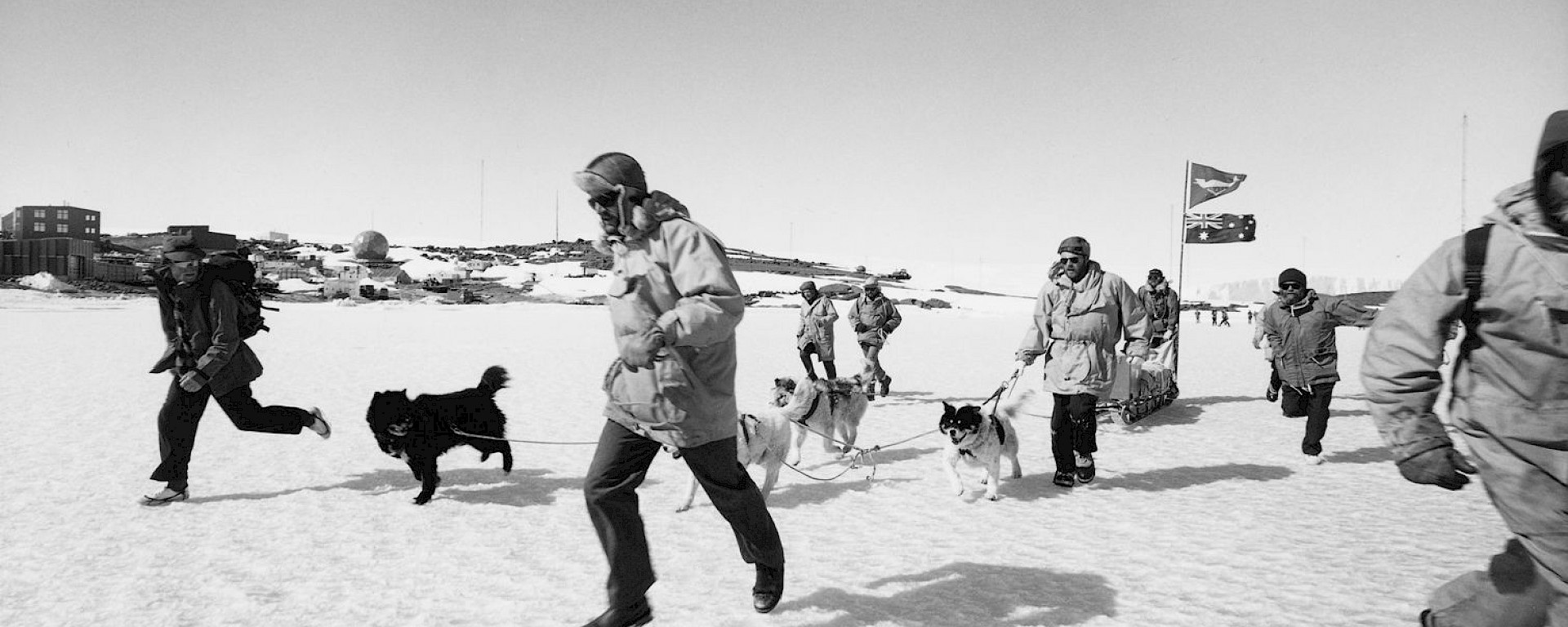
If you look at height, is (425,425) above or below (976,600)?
above

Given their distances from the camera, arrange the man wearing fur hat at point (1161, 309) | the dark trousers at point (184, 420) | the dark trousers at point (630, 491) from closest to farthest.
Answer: the dark trousers at point (630, 491), the dark trousers at point (184, 420), the man wearing fur hat at point (1161, 309)

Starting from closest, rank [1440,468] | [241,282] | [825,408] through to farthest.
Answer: [1440,468] < [241,282] < [825,408]

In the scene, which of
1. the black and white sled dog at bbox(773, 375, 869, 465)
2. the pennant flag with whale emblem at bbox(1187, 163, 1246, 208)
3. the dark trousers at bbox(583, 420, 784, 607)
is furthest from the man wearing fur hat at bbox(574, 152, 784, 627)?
the pennant flag with whale emblem at bbox(1187, 163, 1246, 208)

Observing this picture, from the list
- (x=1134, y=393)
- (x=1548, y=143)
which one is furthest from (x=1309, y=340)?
(x=1548, y=143)

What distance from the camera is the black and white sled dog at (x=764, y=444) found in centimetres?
536

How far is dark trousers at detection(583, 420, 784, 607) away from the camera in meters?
3.10

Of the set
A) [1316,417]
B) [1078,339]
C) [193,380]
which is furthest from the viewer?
[1316,417]

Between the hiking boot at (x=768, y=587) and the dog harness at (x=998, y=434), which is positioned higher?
the dog harness at (x=998, y=434)

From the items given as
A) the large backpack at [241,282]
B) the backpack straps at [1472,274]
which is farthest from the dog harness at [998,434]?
the large backpack at [241,282]

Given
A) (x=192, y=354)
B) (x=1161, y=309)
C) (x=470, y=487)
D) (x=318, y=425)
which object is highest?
(x=1161, y=309)

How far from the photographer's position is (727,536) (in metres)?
4.82

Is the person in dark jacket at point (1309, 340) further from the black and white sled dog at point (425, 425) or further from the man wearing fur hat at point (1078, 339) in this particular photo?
the black and white sled dog at point (425, 425)

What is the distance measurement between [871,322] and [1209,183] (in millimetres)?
7579

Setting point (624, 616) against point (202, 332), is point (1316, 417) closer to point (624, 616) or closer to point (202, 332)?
point (624, 616)
